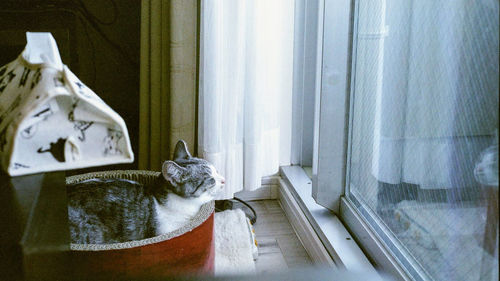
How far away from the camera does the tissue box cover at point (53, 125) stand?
25.8 inches

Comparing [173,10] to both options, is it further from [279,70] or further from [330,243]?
[330,243]

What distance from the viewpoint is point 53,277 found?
2.59 feet

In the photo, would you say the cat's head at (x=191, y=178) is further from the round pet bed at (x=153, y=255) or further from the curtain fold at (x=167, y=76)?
the curtain fold at (x=167, y=76)

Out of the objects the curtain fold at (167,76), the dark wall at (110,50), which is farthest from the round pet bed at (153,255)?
the dark wall at (110,50)

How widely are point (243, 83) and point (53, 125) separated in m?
1.14

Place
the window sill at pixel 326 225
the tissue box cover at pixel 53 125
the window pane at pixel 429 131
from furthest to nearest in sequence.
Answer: the window sill at pixel 326 225 < the window pane at pixel 429 131 < the tissue box cover at pixel 53 125

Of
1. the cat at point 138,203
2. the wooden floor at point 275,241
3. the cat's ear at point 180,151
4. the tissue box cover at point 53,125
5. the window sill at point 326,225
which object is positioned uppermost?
the tissue box cover at point 53,125

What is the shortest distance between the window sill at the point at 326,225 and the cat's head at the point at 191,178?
37cm

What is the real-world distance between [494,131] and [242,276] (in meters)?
0.49

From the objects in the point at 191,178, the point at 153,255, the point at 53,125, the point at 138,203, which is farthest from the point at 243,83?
the point at 53,125

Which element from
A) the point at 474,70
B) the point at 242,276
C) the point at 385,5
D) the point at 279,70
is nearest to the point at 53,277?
the point at 242,276

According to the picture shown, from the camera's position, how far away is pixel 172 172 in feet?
4.74

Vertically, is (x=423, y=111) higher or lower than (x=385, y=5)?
lower

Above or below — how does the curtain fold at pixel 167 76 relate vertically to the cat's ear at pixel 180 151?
above
